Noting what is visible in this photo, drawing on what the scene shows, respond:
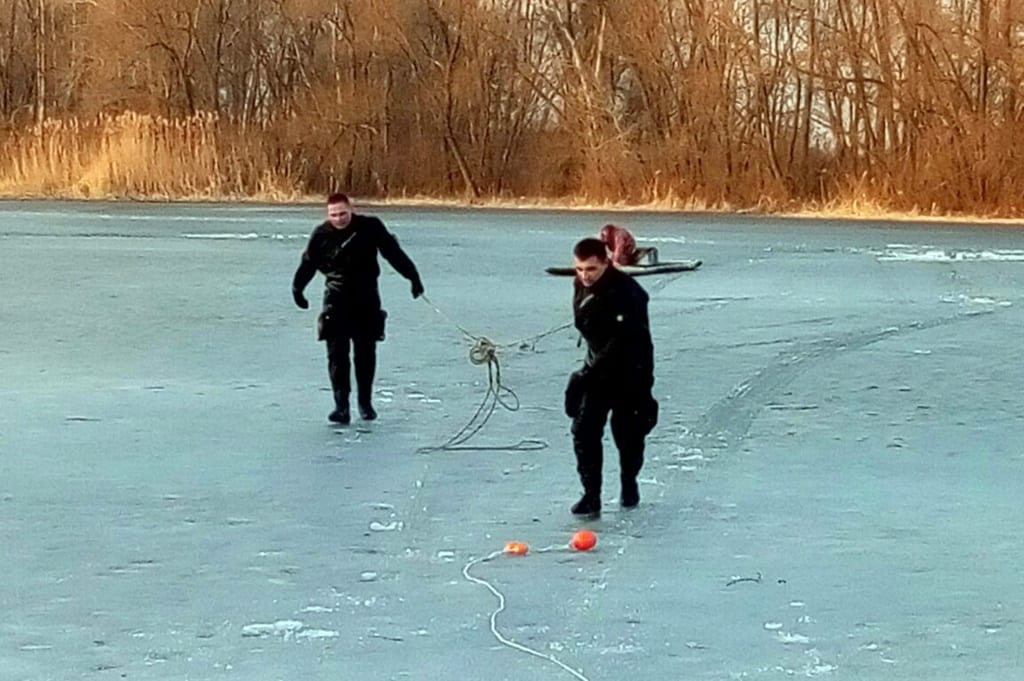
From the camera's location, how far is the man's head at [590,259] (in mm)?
8484

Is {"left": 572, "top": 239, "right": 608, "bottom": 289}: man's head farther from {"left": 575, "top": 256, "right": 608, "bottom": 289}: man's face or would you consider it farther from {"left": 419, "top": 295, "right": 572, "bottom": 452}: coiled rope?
{"left": 419, "top": 295, "right": 572, "bottom": 452}: coiled rope

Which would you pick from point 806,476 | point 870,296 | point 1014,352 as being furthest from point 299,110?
point 806,476

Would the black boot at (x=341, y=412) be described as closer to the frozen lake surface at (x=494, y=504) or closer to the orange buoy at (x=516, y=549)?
the frozen lake surface at (x=494, y=504)

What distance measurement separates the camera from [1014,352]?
15.7 m

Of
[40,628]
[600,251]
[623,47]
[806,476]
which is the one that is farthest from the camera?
→ [623,47]

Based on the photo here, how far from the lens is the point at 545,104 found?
55.8m

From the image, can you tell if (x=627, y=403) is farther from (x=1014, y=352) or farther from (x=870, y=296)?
(x=870, y=296)

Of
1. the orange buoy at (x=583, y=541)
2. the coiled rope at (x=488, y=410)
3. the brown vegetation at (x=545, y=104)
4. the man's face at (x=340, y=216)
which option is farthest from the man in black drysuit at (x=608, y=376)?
the brown vegetation at (x=545, y=104)

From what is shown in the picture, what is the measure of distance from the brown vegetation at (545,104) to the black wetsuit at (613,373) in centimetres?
3871

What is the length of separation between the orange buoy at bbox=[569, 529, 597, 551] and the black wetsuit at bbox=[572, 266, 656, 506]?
2.11 ft

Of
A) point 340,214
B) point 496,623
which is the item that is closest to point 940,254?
point 340,214

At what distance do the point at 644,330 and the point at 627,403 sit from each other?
363mm

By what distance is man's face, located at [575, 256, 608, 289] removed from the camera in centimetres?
849

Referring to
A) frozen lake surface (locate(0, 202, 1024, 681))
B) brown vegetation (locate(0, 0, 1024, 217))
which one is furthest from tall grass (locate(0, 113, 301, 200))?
frozen lake surface (locate(0, 202, 1024, 681))
